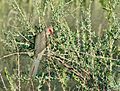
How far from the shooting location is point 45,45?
9.20ft

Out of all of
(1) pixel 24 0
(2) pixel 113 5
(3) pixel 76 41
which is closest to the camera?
(2) pixel 113 5

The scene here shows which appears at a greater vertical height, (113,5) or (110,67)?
(113,5)

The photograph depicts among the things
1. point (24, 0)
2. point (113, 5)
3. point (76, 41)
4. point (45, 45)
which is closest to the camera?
point (45, 45)

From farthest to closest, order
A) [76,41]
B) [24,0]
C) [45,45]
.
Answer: [24,0] < [76,41] < [45,45]

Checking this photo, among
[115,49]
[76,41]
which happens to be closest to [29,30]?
[76,41]

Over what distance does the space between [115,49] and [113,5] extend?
1.31 feet

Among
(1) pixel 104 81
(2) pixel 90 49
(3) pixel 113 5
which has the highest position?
(3) pixel 113 5

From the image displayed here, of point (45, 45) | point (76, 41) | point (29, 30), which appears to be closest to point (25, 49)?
point (29, 30)

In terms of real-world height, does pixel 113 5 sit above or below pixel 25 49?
above

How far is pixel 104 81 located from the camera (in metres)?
3.05

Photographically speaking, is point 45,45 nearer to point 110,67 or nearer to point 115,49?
point 110,67

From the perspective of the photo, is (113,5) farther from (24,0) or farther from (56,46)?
(24,0)

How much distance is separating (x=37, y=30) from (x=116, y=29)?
0.59 meters

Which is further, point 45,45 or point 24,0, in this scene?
point 24,0
